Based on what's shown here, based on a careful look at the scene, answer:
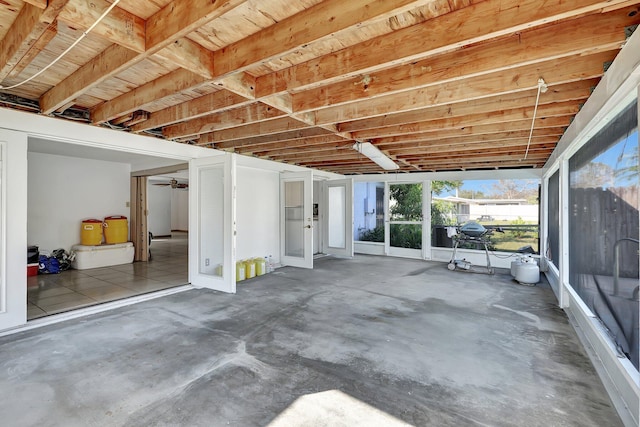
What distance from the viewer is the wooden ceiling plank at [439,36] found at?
1.75 metres

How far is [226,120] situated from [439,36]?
2.76 metres

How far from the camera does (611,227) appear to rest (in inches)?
104

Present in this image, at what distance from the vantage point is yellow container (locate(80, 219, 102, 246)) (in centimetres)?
668

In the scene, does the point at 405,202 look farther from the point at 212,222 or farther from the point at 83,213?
the point at 83,213

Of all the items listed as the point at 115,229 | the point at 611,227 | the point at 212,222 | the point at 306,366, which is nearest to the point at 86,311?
the point at 212,222

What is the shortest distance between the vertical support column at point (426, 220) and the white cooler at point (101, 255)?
7205 millimetres

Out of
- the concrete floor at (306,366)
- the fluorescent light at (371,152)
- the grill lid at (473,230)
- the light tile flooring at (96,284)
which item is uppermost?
the fluorescent light at (371,152)

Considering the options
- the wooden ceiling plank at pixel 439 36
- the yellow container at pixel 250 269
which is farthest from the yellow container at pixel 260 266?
the wooden ceiling plank at pixel 439 36

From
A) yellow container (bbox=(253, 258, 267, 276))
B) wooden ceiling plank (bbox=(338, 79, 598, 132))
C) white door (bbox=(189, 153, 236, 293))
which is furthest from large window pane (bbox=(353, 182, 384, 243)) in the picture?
wooden ceiling plank (bbox=(338, 79, 598, 132))

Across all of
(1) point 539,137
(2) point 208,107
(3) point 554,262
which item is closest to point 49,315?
(2) point 208,107

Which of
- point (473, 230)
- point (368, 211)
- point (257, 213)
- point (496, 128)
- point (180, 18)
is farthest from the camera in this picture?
point (368, 211)

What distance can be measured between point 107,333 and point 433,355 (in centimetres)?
332

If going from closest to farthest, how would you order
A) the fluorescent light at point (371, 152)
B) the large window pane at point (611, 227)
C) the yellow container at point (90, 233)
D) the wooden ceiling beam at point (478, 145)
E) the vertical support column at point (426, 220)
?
the large window pane at point (611, 227)
the wooden ceiling beam at point (478, 145)
the fluorescent light at point (371, 152)
the yellow container at point (90, 233)
the vertical support column at point (426, 220)

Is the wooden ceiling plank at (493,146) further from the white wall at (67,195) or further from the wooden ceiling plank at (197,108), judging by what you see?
the white wall at (67,195)
